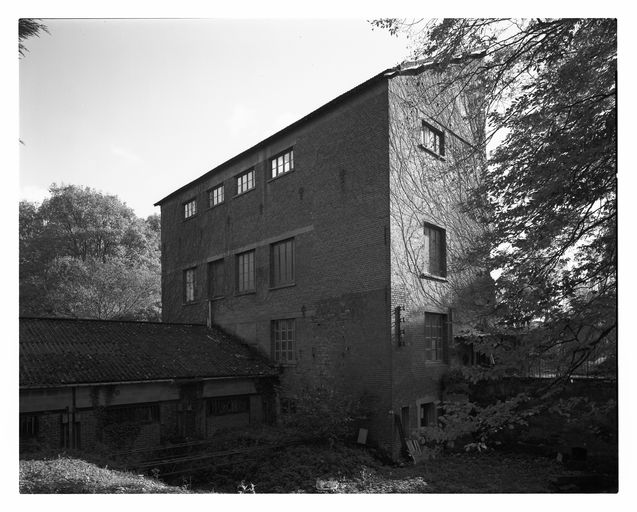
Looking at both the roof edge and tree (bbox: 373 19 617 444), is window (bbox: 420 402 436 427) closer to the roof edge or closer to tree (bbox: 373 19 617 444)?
tree (bbox: 373 19 617 444)

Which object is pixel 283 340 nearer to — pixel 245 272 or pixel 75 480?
pixel 245 272

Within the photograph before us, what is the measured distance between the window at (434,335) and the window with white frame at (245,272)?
22.5ft

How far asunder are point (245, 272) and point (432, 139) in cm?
856

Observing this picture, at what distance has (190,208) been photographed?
75.4ft

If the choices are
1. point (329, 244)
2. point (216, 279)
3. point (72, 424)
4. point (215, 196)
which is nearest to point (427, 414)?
point (329, 244)

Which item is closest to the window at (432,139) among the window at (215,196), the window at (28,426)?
the window at (215,196)

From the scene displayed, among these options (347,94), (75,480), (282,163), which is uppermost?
(347,94)

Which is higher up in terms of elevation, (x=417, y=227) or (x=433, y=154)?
(x=433, y=154)

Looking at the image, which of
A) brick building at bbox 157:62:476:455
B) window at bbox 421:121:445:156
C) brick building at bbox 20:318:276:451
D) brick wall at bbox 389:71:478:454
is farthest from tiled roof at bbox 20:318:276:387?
window at bbox 421:121:445:156

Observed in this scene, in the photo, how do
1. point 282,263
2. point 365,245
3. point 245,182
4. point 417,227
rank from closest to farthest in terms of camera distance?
point 365,245 < point 417,227 < point 282,263 < point 245,182

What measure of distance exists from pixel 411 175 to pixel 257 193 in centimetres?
642

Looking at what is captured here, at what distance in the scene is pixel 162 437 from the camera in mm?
14258

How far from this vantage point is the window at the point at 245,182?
63.5 ft

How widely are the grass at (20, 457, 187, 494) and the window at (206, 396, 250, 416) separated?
16.9 feet
